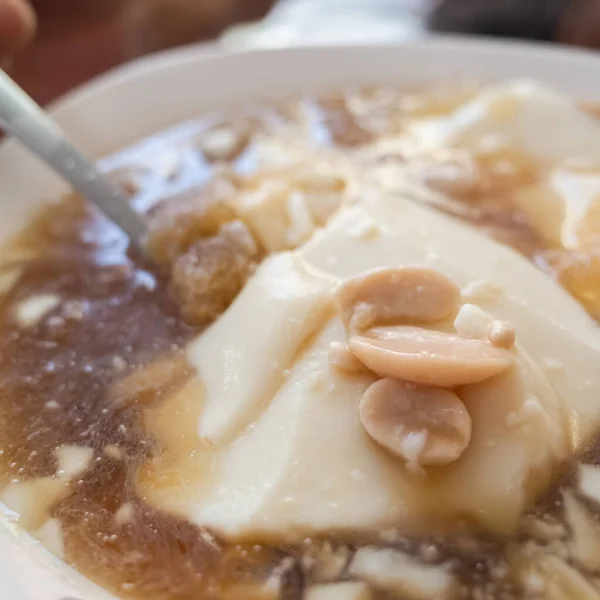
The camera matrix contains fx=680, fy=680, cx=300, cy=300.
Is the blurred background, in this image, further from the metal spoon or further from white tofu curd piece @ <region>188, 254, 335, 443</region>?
white tofu curd piece @ <region>188, 254, 335, 443</region>

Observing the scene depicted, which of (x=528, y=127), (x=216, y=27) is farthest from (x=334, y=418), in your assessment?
(x=216, y=27)

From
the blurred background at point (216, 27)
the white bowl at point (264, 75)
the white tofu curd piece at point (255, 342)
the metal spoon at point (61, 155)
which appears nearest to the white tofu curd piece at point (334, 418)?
the white tofu curd piece at point (255, 342)

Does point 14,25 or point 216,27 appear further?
point 216,27

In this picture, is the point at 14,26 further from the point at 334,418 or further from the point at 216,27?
the point at 216,27

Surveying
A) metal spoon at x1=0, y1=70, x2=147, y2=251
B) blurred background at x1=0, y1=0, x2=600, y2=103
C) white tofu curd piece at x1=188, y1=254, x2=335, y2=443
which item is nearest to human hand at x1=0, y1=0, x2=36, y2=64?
metal spoon at x1=0, y1=70, x2=147, y2=251

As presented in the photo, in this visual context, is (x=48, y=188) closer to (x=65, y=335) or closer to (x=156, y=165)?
(x=156, y=165)

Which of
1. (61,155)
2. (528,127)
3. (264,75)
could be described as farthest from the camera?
(264,75)

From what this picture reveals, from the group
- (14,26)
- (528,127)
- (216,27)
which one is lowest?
(528,127)

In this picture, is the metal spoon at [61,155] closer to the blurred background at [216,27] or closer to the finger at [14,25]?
the finger at [14,25]
